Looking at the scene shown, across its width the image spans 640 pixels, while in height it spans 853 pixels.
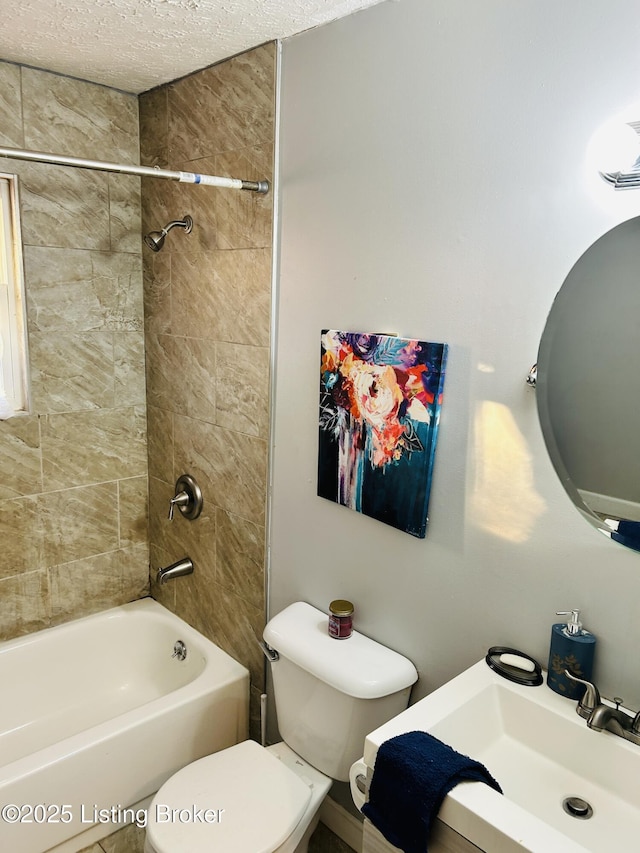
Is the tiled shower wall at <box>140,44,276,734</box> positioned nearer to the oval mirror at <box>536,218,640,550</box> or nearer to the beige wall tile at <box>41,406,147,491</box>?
the beige wall tile at <box>41,406,147,491</box>

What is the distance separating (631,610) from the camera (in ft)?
4.20

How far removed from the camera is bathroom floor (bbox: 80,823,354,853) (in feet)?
6.40

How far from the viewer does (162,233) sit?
2217mm

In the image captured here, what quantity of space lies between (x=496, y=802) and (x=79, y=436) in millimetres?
1955

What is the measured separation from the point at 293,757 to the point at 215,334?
1345 mm

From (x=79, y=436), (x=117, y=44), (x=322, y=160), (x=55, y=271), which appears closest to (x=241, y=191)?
(x=322, y=160)

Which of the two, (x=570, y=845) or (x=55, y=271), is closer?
(x=570, y=845)

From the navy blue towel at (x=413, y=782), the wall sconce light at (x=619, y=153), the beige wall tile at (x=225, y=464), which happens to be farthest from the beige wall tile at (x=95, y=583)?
the wall sconce light at (x=619, y=153)

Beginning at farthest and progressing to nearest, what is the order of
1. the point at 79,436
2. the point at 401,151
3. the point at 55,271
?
the point at 79,436, the point at 55,271, the point at 401,151

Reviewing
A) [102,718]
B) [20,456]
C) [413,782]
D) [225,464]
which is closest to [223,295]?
[225,464]

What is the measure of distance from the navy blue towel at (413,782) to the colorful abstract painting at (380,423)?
1.82 feet

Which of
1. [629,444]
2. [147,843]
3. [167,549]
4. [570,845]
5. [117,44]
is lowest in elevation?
[147,843]

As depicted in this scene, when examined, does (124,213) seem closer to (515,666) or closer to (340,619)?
(340,619)

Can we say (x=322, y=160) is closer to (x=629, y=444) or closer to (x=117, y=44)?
(x=117, y=44)
